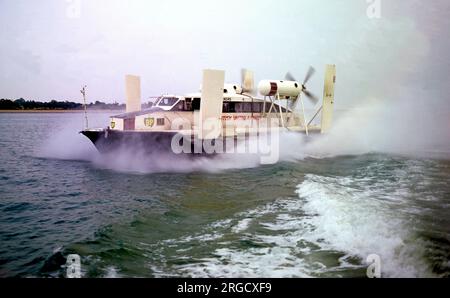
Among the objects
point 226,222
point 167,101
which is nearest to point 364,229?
point 226,222

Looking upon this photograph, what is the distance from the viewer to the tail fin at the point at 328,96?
19.3 meters

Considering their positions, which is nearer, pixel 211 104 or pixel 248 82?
pixel 211 104

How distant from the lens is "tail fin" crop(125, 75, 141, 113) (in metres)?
17.5

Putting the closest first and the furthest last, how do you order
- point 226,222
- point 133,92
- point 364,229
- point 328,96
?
point 364,229 < point 226,222 < point 133,92 < point 328,96

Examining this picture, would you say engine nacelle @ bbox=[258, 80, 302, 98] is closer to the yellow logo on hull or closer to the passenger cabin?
the passenger cabin

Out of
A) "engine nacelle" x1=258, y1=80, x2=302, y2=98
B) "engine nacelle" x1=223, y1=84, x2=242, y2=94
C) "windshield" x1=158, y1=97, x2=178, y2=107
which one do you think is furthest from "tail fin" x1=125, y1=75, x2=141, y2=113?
"engine nacelle" x1=258, y1=80, x2=302, y2=98

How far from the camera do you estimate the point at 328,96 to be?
19.7m

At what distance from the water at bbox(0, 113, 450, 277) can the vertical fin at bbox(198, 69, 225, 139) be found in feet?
6.07

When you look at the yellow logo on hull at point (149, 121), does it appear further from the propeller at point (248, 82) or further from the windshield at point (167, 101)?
the propeller at point (248, 82)

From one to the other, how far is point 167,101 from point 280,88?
6.60 metres

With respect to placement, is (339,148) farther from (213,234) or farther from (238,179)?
(213,234)

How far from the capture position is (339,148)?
21656 millimetres

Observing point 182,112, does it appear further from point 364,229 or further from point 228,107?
point 364,229

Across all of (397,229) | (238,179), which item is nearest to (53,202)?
(238,179)
